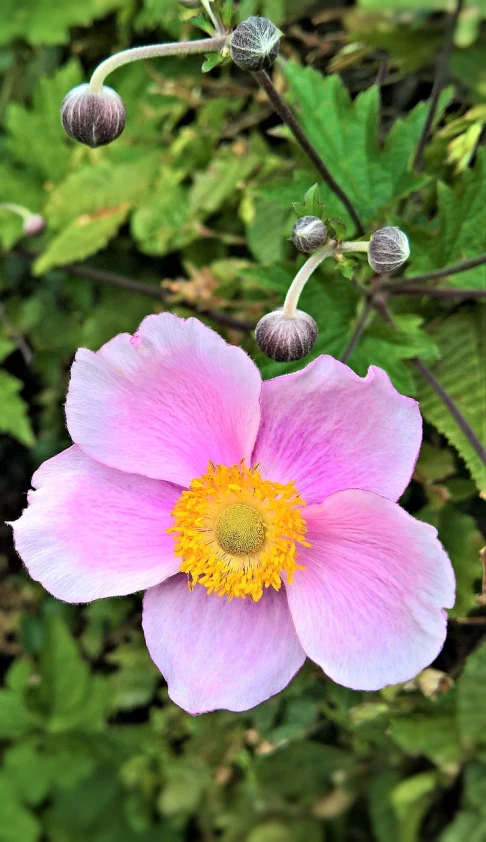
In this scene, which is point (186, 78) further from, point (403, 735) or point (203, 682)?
point (403, 735)

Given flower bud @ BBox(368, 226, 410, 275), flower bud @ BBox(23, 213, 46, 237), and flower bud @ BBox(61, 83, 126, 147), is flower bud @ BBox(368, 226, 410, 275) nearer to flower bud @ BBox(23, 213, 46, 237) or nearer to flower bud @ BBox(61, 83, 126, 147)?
flower bud @ BBox(61, 83, 126, 147)

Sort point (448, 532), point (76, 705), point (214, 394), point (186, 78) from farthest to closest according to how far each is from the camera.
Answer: point (76, 705) < point (186, 78) < point (448, 532) < point (214, 394)

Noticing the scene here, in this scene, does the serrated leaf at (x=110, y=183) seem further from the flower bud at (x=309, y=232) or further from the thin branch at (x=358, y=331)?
the flower bud at (x=309, y=232)

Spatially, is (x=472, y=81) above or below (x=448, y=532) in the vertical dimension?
above

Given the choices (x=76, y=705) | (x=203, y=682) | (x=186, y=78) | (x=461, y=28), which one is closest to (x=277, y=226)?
(x=186, y=78)

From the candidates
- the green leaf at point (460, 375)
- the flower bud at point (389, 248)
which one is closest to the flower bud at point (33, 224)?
the green leaf at point (460, 375)

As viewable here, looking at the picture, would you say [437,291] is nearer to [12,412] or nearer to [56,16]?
[12,412]
